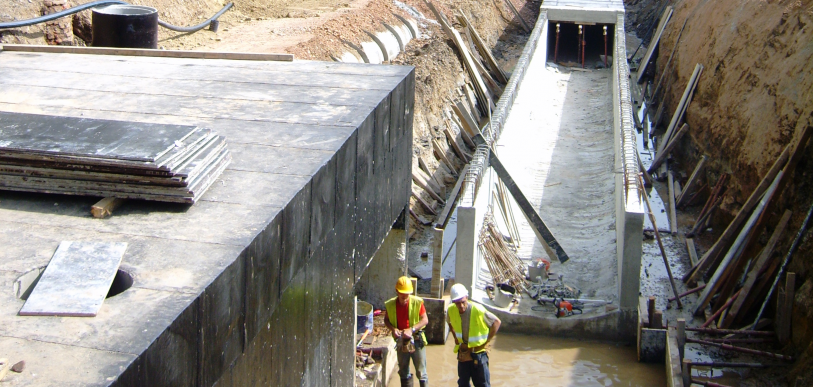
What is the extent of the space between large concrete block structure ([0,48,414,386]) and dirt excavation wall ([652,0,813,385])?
4.91m

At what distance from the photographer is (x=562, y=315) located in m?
→ 9.93

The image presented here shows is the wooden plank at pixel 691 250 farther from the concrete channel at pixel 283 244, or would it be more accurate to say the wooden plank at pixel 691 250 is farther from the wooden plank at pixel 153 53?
the wooden plank at pixel 153 53

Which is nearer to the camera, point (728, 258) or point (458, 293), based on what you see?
point (458, 293)

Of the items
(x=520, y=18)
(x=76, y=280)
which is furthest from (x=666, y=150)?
(x=76, y=280)

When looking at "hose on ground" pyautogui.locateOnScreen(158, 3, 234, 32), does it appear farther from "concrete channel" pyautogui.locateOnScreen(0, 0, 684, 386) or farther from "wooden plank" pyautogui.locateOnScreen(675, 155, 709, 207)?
"wooden plank" pyautogui.locateOnScreen(675, 155, 709, 207)

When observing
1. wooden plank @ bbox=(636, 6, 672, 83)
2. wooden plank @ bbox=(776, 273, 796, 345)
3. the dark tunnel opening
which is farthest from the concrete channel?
the dark tunnel opening

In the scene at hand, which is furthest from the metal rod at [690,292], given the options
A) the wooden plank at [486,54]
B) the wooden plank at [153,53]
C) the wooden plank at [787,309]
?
the wooden plank at [486,54]

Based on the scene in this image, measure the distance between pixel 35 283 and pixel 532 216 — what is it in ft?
27.0

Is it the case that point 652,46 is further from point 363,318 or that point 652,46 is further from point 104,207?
point 104,207

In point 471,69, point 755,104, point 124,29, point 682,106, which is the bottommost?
point 682,106

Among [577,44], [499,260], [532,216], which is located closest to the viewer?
[499,260]

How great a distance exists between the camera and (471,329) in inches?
275

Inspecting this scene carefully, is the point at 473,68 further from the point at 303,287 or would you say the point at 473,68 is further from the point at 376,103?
the point at 303,287

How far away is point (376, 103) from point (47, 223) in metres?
3.26
